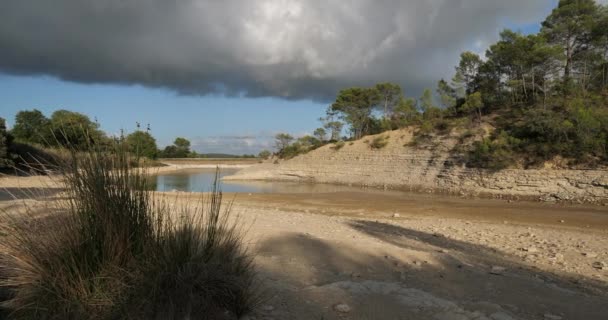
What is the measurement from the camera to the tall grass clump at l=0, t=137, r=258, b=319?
2908mm

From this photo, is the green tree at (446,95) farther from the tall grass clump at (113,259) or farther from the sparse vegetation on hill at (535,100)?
the tall grass clump at (113,259)

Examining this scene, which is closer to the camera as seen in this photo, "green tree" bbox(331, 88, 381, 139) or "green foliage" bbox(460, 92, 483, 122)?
"green foliage" bbox(460, 92, 483, 122)

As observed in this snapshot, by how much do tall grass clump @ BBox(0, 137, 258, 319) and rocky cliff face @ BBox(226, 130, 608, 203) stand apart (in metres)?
23.0

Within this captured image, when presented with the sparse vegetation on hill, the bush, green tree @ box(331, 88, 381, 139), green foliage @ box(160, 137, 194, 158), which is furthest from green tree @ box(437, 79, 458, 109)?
green foliage @ box(160, 137, 194, 158)

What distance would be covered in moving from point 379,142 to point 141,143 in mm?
34723

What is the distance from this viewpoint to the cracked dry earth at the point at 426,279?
3.78 m

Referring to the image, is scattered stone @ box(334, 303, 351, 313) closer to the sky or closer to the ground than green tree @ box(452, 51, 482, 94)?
closer to the ground

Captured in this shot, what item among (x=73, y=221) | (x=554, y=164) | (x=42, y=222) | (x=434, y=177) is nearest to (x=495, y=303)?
(x=73, y=221)

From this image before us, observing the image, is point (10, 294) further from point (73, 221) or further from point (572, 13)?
point (572, 13)

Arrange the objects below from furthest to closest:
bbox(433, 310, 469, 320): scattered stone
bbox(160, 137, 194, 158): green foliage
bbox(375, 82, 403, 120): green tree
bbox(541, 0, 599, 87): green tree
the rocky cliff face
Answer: bbox(160, 137, 194, 158): green foliage < bbox(375, 82, 403, 120): green tree < bbox(541, 0, 599, 87): green tree < the rocky cliff face < bbox(433, 310, 469, 320): scattered stone

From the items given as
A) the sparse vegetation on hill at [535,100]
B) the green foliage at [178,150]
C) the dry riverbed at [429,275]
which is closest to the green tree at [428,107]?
the sparse vegetation on hill at [535,100]

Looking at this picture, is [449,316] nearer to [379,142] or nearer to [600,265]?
[600,265]

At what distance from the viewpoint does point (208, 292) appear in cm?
307

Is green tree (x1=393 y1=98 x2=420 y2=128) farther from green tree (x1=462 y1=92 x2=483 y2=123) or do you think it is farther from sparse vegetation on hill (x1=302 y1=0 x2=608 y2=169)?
green tree (x1=462 y1=92 x2=483 y2=123)
